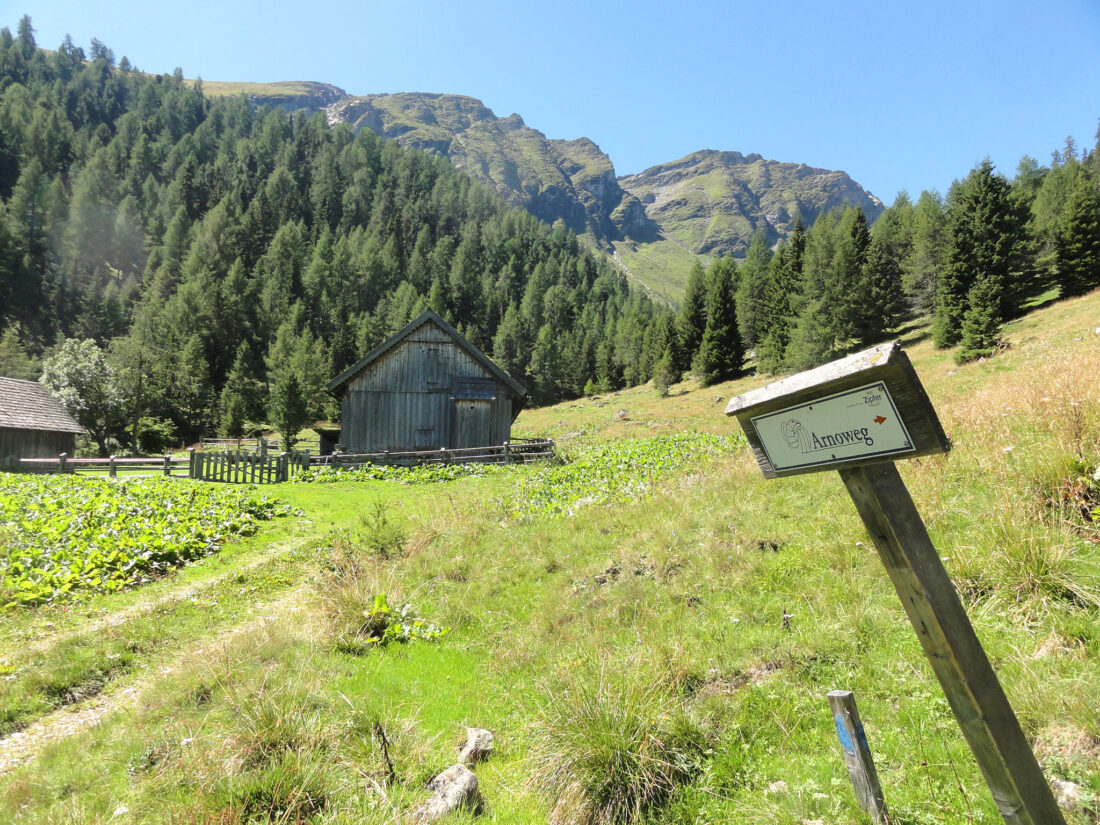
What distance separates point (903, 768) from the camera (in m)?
3.05

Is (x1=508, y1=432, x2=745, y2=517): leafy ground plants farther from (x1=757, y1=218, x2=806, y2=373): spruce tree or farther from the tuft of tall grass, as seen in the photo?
(x1=757, y1=218, x2=806, y2=373): spruce tree

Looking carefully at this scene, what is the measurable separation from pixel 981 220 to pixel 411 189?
409 feet

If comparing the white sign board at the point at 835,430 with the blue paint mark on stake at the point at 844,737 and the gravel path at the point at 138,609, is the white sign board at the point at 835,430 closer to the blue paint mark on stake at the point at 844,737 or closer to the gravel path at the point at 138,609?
the blue paint mark on stake at the point at 844,737

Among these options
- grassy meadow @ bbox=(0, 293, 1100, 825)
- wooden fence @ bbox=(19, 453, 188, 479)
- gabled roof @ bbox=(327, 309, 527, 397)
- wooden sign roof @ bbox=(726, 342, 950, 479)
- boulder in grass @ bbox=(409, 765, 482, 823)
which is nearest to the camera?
wooden sign roof @ bbox=(726, 342, 950, 479)

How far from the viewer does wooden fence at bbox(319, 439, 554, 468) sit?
947 inches

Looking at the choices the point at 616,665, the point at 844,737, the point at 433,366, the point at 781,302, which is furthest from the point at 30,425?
the point at 781,302

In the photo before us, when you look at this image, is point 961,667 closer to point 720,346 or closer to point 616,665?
point 616,665

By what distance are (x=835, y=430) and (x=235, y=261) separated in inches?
4536

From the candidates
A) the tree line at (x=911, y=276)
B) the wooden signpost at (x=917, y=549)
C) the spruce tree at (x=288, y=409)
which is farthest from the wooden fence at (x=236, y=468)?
the tree line at (x=911, y=276)

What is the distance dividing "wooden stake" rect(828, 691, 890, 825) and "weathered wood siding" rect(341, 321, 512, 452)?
79.4 feet

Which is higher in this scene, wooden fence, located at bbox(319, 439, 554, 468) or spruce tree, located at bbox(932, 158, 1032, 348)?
spruce tree, located at bbox(932, 158, 1032, 348)

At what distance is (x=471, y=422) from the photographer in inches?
1033

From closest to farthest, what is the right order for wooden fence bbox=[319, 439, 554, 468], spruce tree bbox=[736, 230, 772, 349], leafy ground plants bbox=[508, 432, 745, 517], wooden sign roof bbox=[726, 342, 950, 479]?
1. wooden sign roof bbox=[726, 342, 950, 479]
2. leafy ground plants bbox=[508, 432, 745, 517]
3. wooden fence bbox=[319, 439, 554, 468]
4. spruce tree bbox=[736, 230, 772, 349]

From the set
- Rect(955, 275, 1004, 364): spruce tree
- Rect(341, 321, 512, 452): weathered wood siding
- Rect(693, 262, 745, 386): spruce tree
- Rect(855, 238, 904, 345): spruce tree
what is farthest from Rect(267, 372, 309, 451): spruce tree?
Rect(855, 238, 904, 345): spruce tree
